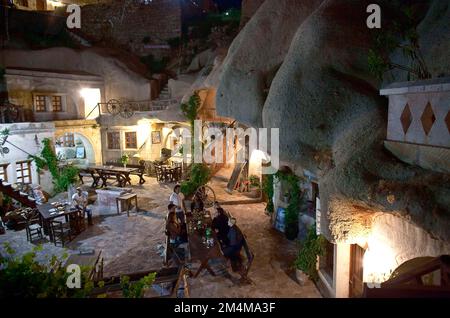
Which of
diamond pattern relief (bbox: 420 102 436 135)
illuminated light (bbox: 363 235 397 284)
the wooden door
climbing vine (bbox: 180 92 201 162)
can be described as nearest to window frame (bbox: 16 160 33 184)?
climbing vine (bbox: 180 92 201 162)

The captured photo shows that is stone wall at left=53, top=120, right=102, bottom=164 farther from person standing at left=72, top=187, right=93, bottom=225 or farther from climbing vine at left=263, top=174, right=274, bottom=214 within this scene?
climbing vine at left=263, top=174, right=274, bottom=214

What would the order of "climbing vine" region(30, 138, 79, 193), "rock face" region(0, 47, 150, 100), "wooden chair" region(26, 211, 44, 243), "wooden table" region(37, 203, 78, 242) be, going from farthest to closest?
"rock face" region(0, 47, 150, 100) → "climbing vine" region(30, 138, 79, 193) → "wooden chair" region(26, 211, 44, 243) → "wooden table" region(37, 203, 78, 242)

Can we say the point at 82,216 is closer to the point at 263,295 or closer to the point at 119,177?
the point at 119,177

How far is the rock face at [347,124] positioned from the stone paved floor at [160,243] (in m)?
2.67

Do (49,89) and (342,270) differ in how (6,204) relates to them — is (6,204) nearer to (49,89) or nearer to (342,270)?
(49,89)

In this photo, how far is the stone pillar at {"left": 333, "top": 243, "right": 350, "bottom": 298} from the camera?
692 centimetres

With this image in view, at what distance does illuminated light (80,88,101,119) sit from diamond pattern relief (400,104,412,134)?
69.8 ft

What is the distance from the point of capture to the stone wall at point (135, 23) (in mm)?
25500

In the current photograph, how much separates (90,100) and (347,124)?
70.0 ft

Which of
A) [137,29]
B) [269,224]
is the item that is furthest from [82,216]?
[137,29]

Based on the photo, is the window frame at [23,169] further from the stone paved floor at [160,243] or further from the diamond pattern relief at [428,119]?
the diamond pattern relief at [428,119]

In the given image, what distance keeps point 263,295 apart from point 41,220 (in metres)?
8.23

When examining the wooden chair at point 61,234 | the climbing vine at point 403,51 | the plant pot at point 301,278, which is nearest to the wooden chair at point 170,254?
the plant pot at point 301,278

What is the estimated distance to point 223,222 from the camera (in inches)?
335
